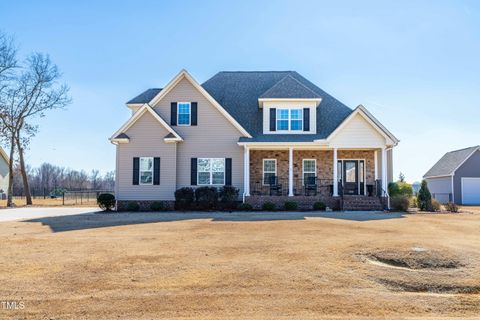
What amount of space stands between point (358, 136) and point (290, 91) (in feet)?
15.8

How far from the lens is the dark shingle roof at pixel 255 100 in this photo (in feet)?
77.4

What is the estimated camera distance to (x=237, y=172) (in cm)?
2262

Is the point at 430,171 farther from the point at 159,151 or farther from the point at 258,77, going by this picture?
the point at 159,151

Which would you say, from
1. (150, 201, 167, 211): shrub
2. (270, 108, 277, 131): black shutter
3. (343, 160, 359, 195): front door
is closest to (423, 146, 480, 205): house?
(343, 160, 359, 195): front door

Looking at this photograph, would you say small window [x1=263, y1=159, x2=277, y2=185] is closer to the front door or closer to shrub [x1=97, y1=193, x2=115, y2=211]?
the front door

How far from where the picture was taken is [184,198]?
21.3 m

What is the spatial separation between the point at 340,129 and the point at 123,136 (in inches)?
469

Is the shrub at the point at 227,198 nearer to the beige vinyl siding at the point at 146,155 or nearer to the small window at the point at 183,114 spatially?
the beige vinyl siding at the point at 146,155

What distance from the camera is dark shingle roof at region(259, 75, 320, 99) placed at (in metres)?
23.3

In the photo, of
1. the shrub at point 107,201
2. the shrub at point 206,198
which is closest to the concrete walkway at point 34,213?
the shrub at point 107,201

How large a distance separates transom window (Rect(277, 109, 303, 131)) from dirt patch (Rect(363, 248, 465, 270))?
15.4 meters

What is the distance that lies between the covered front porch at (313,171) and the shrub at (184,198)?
3630 mm

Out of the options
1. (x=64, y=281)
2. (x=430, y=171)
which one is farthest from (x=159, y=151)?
(x=430, y=171)

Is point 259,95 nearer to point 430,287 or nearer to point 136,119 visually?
point 136,119
